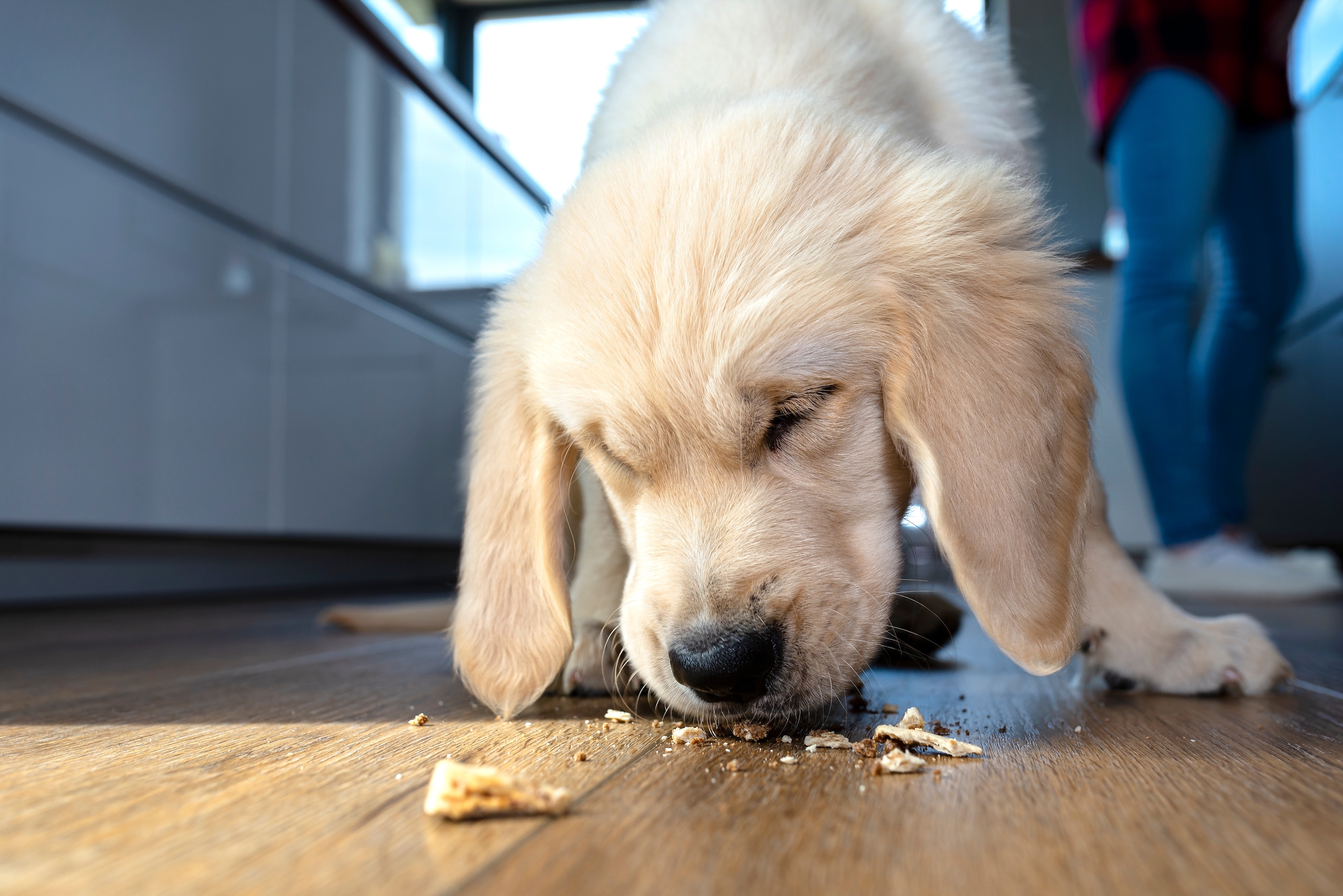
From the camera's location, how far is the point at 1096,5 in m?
2.79

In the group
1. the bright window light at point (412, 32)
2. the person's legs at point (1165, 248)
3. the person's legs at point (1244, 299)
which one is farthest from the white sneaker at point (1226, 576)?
the bright window light at point (412, 32)

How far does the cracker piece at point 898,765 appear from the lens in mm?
877

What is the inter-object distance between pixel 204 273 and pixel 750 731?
2.59 meters

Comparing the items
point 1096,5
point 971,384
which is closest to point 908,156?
point 971,384

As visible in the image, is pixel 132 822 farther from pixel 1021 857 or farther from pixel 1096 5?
pixel 1096 5

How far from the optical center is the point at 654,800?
80 cm

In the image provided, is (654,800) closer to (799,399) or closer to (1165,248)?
(799,399)

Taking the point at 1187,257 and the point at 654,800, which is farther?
the point at 1187,257

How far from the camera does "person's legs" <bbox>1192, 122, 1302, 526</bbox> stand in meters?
3.03

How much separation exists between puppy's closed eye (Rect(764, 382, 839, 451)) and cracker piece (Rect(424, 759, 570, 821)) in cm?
53

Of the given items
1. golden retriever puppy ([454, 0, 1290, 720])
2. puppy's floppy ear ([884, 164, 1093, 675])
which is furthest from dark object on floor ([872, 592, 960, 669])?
puppy's floppy ear ([884, 164, 1093, 675])

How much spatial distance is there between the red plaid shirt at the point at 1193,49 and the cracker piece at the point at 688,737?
7.72ft

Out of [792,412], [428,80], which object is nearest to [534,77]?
[428,80]

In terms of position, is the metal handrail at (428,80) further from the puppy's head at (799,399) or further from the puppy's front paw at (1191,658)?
the puppy's front paw at (1191,658)
